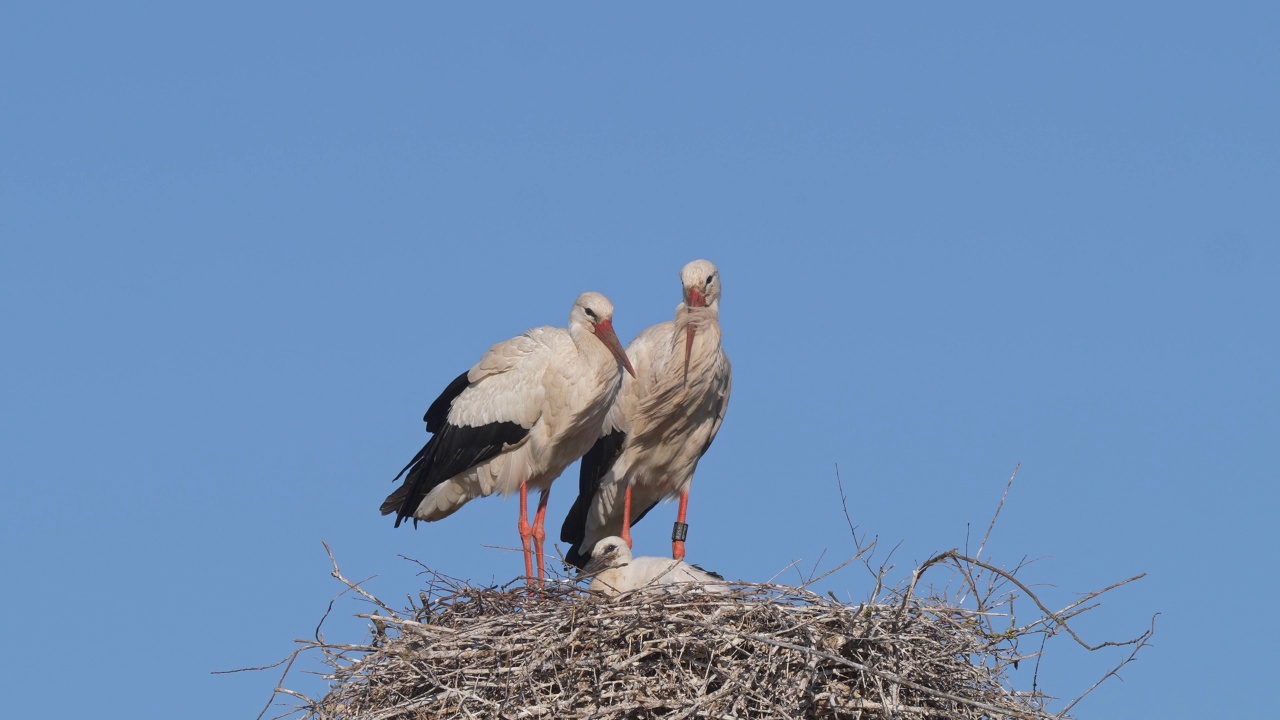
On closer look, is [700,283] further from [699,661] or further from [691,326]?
[699,661]

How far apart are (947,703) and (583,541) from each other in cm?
400

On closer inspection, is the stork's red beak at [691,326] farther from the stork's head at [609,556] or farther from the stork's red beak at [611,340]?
the stork's head at [609,556]

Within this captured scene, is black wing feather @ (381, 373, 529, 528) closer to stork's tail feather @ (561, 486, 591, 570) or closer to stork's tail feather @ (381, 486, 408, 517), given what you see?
stork's tail feather @ (381, 486, 408, 517)

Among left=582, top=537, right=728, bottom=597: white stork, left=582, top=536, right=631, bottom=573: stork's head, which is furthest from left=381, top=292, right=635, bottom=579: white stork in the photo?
left=582, top=537, right=728, bottom=597: white stork

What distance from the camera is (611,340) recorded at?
33.1 ft

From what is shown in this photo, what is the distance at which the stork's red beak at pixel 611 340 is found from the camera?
33.1 ft

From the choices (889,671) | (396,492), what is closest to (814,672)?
(889,671)

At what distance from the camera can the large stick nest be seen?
23.5 ft

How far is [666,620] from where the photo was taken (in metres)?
7.38

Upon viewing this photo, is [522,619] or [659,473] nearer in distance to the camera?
[522,619]

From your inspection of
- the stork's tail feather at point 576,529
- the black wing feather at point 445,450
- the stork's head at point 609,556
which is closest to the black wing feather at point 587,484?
the stork's tail feather at point 576,529

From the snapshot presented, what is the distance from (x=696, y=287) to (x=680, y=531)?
127 cm

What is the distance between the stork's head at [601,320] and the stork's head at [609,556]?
138cm

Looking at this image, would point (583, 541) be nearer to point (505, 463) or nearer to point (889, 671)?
point (505, 463)
